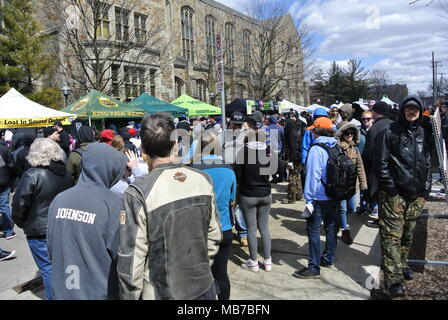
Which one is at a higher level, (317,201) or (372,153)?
(372,153)

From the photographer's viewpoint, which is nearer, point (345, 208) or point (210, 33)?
point (345, 208)

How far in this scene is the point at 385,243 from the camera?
373 cm

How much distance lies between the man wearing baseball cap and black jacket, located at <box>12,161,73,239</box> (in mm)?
2915

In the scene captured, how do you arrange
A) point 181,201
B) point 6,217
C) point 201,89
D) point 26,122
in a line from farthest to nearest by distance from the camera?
point 201,89 → point 26,122 → point 6,217 → point 181,201

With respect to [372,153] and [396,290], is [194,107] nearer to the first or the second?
[372,153]

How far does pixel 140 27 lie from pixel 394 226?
20839 millimetres

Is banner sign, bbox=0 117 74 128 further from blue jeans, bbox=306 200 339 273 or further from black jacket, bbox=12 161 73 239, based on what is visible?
blue jeans, bbox=306 200 339 273

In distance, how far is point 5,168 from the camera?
6.01 metres

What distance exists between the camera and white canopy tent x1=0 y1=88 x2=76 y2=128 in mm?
9227

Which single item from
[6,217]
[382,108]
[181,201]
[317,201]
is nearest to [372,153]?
[382,108]

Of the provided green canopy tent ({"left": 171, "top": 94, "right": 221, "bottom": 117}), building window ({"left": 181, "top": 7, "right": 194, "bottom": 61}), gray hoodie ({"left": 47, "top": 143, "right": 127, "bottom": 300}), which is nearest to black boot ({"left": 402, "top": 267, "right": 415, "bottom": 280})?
gray hoodie ({"left": 47, "top": 143, "right": 127, "bottom": 300})

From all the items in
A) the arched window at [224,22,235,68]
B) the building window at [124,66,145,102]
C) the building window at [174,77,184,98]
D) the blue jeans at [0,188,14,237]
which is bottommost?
the blue jeans at [0,188,14,237]
